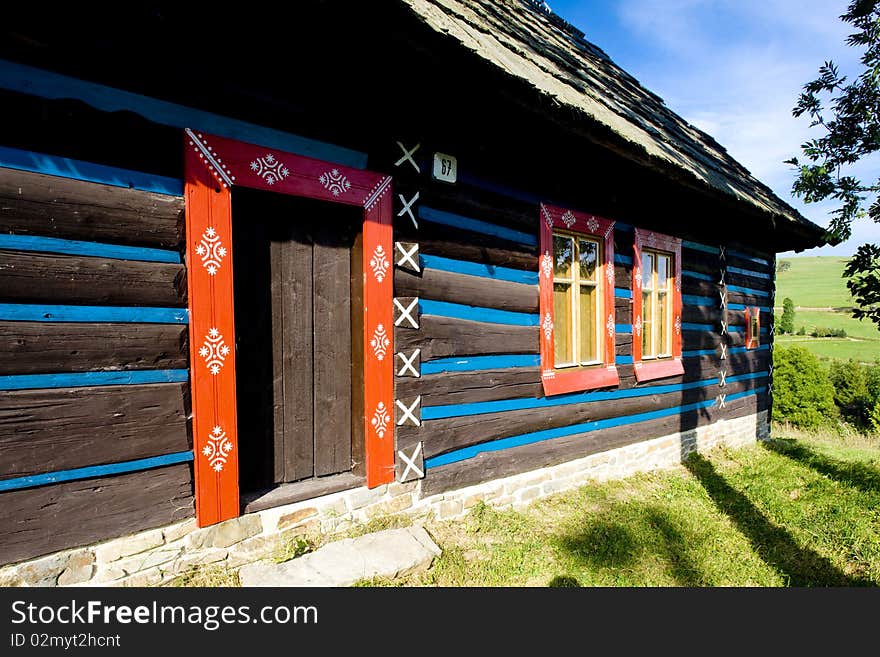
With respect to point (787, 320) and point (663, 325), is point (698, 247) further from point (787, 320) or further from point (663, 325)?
point (787, 320)

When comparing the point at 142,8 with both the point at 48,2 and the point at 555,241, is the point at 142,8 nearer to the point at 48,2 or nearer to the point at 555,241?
the point at 48,2

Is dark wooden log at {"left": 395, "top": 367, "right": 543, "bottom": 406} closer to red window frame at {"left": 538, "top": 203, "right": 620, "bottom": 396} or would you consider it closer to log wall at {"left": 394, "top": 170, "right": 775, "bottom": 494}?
log wall at {"left": 394, "top": 170, "right": 775, "bottom": 494}

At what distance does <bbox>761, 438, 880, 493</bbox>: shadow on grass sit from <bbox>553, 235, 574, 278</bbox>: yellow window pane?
3831 mm

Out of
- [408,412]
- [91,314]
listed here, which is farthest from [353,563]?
[91,314]

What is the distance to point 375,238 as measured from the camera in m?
3.08

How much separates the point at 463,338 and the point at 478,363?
0.86ft

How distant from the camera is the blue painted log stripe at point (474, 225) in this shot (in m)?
3.41

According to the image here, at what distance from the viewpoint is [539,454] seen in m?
4.18

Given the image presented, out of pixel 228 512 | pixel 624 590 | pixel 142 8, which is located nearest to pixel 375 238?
pixel 142 8

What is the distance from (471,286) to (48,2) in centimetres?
281

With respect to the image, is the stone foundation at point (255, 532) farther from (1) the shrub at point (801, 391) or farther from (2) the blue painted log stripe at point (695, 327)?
(1) the shrub at point (801, 391)

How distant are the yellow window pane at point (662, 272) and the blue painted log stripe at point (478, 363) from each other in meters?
2.41

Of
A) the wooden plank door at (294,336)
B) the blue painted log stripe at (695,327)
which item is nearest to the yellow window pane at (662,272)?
the blue painted log stripe at (695,327)

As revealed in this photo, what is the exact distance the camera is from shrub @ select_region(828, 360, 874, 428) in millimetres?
11844
